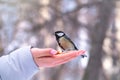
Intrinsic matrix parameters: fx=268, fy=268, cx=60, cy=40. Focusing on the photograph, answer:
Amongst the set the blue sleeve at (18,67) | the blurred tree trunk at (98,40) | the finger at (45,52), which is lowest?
the blurred tree trunk at (98,40)

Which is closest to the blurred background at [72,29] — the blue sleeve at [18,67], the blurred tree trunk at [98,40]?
the blurred tree trunk at [98,40]

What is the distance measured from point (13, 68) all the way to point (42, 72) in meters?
0.64

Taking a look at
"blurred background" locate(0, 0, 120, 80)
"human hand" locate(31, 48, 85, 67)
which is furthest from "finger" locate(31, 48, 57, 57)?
"blurred background" locate(0, 0, 120, 80)

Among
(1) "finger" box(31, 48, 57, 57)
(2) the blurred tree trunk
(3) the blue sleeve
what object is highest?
(1) "finger" box(31, 48, 57, 57)

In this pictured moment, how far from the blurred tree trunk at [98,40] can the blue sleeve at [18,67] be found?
2.13 ft

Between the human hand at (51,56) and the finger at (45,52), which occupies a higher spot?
the finger at (45,52)

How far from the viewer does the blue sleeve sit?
364 mm

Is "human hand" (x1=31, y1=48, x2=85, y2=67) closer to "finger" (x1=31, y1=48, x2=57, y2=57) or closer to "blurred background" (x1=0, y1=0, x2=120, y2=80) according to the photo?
"finger" (x1=31, y1=48, x2=57, y2=57)

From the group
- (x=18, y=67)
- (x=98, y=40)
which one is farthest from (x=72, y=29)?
(x=18, y=67)

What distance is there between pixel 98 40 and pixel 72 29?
112 millimetres

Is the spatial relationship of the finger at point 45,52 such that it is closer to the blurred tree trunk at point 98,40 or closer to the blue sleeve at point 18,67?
the blue sleeve at point 18,67

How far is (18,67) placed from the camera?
367mm

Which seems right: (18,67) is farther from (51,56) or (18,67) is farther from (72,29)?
(72,29)

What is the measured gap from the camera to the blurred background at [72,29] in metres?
1.00
